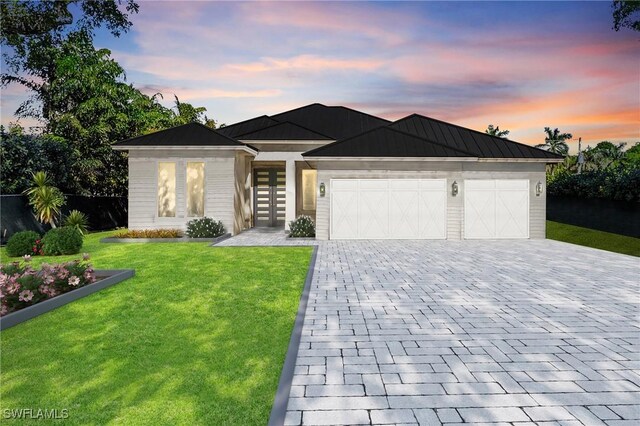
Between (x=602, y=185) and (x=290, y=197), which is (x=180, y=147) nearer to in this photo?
(x=290, y=197)

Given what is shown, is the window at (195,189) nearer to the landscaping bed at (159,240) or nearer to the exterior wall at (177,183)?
the exterior wall at (177,183)

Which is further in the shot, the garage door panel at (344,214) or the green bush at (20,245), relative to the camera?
the garage door panel at (344,214)

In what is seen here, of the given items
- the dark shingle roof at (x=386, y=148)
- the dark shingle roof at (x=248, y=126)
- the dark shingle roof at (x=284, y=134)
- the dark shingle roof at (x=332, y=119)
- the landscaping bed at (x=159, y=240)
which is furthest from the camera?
the dark shingle roof at (x=332, y=119)

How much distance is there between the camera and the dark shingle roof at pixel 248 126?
2011 centimetres

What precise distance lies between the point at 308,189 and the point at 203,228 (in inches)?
238

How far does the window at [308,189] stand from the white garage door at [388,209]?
3.89 meters

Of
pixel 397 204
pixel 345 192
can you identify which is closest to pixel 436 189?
pixel 397 204

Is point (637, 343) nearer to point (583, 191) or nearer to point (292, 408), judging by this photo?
point (292, 408)

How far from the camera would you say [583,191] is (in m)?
18.5

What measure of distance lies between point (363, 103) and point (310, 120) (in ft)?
23.5

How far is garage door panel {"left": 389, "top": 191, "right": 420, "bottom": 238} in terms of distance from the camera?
15.2 meters

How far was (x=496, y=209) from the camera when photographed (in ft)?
50.8

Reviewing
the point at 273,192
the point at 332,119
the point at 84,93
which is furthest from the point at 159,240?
the point at 84,93

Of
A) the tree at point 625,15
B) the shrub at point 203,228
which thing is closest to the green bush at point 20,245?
the shrub at point 203,228
